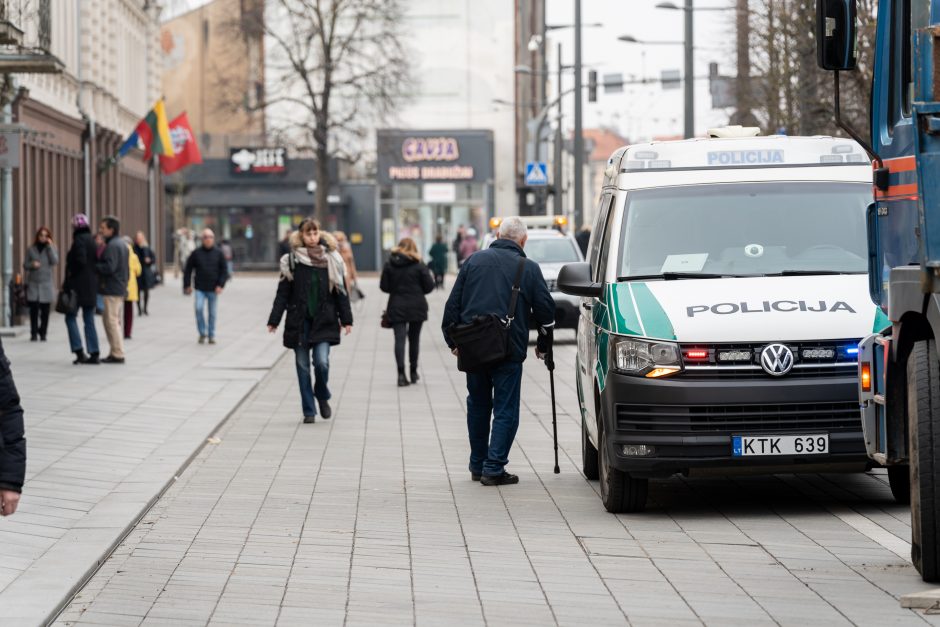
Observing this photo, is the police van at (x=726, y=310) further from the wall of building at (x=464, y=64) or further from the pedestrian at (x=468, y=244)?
the wall of building at (x=464, y=64)

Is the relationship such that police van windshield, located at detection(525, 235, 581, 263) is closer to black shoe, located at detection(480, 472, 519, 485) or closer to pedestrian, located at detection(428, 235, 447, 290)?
black shoe, located at detection(480, 472, 519, 485)

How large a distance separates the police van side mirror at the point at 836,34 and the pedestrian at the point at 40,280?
66.9 ft

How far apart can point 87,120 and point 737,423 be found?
33.2m

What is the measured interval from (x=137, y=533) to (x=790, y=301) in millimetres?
3688

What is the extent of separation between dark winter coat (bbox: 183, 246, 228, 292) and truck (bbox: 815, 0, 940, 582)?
62.9 ft

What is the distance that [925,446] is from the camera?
704cm

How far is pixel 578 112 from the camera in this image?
42.7 meters

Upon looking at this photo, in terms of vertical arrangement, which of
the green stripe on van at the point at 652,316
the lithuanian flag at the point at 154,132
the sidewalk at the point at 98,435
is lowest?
the sidewalk at the point at 98,435

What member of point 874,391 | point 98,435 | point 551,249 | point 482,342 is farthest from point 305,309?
point 551,249

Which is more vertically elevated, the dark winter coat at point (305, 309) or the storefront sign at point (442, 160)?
the storefront sign at point (442, 160)

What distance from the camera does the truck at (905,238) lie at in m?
6.73

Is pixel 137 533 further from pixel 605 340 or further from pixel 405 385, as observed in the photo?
pixel 405 385

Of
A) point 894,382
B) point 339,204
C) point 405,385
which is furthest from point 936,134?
point 339,204

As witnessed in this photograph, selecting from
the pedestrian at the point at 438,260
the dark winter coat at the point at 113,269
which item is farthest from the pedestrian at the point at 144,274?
the pedestrian at the point at 438,260
